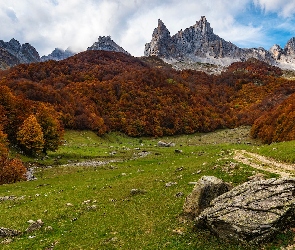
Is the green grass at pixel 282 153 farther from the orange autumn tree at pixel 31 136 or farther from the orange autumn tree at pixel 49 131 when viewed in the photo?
the orange autumn tree at pixel 49 131

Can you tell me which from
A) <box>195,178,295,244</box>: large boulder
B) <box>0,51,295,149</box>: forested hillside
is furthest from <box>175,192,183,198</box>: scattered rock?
<box>0,51,295,149</box>: forested hillside

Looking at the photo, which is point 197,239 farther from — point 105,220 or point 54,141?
point 54,141

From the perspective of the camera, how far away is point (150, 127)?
12306cm

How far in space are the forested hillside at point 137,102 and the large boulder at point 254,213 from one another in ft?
175

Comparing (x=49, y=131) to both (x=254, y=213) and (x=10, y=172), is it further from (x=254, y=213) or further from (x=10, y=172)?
(x=254, y=213)

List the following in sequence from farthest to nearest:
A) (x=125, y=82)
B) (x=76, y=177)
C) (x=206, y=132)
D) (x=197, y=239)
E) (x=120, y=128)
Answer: (x=125, y=82), (x=206, y=132), (x=120, y=128), (x=76, y=177), (x=197, y=239)

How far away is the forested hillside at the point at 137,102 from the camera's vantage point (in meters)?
84.0

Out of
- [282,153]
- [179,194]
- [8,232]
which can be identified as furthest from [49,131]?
[282,153]

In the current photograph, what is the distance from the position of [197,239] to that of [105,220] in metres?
8.50

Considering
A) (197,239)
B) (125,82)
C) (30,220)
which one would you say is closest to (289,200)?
(197,239)

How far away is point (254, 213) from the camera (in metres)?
17.2

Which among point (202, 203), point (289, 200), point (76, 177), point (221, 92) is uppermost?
point (221, 92)

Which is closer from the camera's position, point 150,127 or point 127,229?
point 127,229

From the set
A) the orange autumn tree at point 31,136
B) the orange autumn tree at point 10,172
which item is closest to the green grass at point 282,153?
the orange autumn tree at point 10,172
